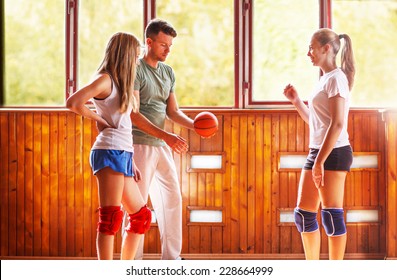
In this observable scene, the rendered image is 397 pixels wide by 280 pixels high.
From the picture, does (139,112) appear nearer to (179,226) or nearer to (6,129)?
(179,226)

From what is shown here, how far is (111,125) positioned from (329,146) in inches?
46.1

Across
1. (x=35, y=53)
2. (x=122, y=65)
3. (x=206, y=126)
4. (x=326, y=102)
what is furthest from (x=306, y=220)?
(x=35, y=53)

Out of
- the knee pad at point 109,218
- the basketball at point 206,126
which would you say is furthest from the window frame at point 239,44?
the knee pad at point 109,218

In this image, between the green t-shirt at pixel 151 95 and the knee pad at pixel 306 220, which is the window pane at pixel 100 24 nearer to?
the green t-shirt at pixel 151 95

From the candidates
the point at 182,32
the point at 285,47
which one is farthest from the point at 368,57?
the point at 182,32

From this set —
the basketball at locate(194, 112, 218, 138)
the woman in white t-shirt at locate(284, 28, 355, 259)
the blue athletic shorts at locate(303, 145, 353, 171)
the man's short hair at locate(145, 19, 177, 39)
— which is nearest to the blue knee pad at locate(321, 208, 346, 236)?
the woman in white t-shirt at locate(284, 28, 355, 259)

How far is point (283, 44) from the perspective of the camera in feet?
14.8

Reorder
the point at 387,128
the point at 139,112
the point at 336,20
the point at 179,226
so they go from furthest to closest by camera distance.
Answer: the point at 336,20
the point at 387,128
the point at 179,226
the point at 139,112

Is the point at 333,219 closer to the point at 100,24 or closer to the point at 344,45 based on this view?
the point at 344,45

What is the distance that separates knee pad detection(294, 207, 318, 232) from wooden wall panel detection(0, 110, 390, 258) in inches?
42.0

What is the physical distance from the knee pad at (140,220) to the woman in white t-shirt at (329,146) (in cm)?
88

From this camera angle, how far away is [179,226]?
3.71m

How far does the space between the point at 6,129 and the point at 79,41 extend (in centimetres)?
92

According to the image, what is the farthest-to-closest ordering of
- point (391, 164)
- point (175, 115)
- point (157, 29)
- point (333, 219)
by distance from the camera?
point (391, 164)
point (175, 115)
point (157, 29)
point (333, 219)
